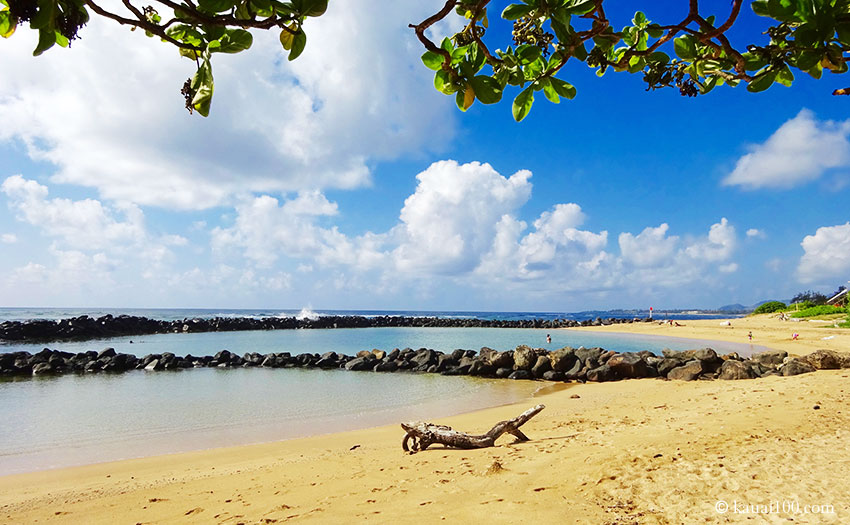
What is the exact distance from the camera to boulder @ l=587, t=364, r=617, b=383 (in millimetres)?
13461

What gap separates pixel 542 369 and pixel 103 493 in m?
12.1

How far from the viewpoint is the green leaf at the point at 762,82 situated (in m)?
1.59

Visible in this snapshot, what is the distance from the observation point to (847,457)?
3963 millimetres

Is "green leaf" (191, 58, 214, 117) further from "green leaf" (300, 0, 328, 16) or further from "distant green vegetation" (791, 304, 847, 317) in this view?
"distant green vegetation" (791, 304, 847, 317)

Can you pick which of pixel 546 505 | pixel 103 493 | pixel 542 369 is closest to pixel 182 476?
pixel 103 493

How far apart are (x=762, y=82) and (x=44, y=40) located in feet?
7.26

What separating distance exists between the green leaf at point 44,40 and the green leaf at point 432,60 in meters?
0.99

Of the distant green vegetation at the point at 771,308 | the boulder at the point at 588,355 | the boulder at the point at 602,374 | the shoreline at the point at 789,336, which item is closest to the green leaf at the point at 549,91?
the boulder at the point at 602,374

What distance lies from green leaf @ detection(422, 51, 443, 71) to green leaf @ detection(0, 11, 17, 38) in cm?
109

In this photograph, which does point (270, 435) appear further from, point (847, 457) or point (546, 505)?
point (847, 457)

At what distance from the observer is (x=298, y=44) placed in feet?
3.88

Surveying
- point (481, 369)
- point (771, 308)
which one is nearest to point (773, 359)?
point (481, 369)

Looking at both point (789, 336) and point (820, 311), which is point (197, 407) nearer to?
point (789, 336)

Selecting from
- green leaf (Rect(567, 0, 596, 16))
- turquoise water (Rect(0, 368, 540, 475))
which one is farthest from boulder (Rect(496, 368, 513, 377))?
green leaf (Rect(567, 0, 596, 16))
